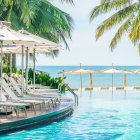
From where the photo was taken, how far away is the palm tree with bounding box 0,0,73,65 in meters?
23.2

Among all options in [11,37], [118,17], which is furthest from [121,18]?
[11,37]

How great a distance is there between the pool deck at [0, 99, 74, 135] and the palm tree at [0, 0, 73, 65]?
32.0 feet

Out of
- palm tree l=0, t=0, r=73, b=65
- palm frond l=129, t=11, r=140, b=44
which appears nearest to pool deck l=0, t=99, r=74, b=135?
palm frond l=129, t=11, r=140, b=44

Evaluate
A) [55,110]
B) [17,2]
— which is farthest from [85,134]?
[17,2]

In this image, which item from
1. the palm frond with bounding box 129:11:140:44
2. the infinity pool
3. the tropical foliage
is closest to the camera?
the infinity pool

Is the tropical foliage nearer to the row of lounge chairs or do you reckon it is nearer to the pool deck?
the row of lounge chairs

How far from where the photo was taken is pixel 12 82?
1474cm

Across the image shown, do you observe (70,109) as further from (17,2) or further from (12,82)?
(17,2)

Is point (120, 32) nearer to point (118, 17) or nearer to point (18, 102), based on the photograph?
point (118, 17)

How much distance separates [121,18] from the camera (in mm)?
22312

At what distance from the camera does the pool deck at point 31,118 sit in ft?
34.4

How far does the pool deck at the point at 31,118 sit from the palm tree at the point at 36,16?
9753 mm

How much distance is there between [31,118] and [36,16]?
14.3 meters

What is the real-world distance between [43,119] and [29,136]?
1.83 m
